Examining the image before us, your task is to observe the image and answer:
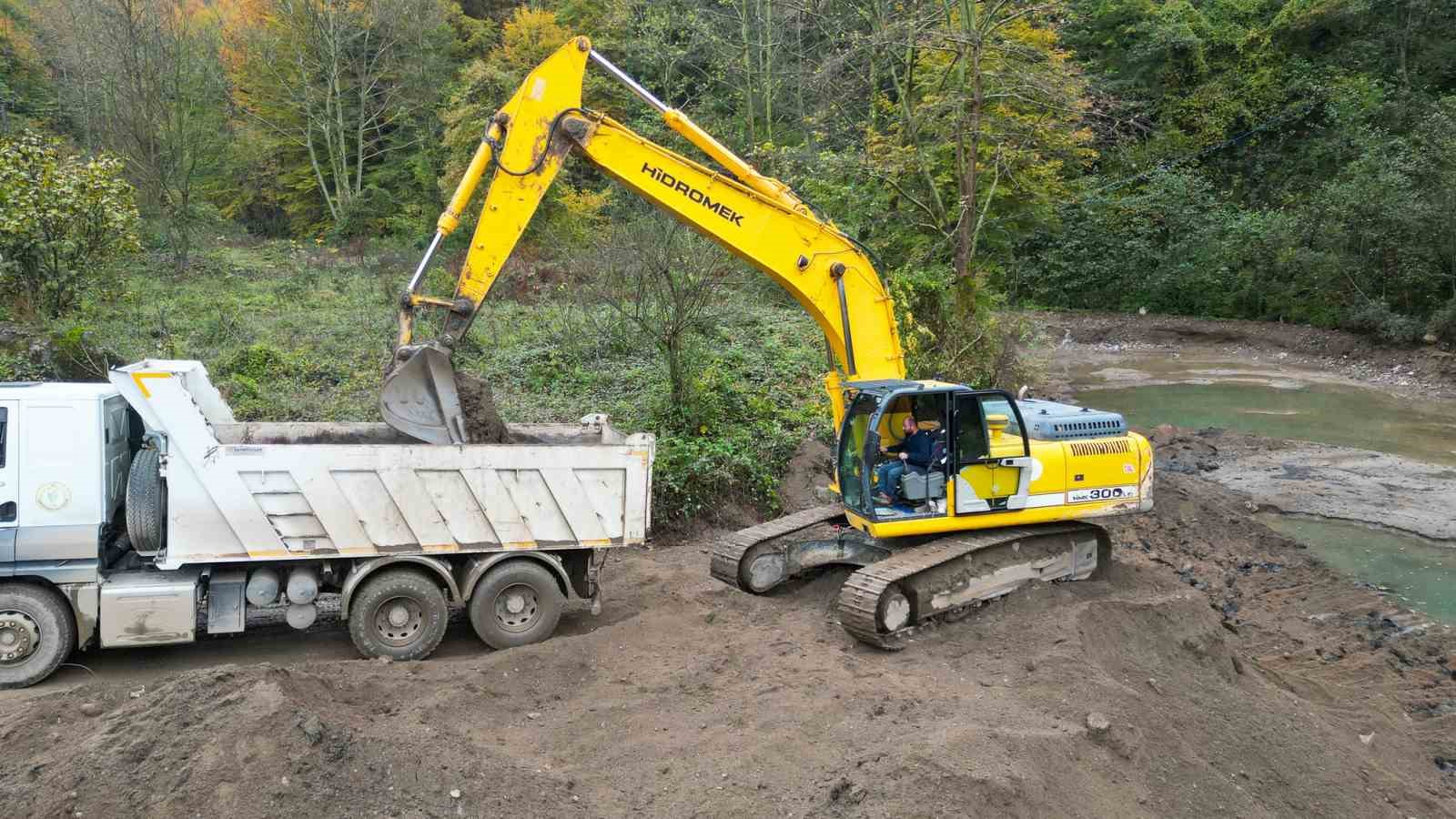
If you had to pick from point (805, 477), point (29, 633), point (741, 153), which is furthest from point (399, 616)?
point (741, 153)

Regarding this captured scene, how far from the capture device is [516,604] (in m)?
7.91

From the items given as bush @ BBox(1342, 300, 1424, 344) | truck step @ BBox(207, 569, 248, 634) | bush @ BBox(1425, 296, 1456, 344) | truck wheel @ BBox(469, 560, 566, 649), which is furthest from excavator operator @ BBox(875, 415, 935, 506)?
bush @ BBox(1342, 300, 1424, 344)

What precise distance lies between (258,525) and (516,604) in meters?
2.03

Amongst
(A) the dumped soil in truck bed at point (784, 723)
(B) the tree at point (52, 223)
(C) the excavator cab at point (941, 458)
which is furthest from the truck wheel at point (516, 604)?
(B) the tree at point (52, 223)

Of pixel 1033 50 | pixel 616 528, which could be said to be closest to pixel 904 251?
pixel 1033 50

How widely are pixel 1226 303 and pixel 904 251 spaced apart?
1539 centimetres

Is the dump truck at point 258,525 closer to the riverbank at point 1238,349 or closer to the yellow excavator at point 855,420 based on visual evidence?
the yellow excavator at point 855,420

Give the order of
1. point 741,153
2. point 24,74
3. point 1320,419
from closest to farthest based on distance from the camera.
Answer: point 1320,419 → point 741,153 → point 24,74

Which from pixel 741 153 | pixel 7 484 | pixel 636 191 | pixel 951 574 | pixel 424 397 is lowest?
pixel 951 574

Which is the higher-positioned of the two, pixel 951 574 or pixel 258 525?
pixel 258 525

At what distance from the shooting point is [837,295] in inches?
350

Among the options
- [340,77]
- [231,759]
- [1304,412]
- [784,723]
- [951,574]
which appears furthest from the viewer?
[340,77]

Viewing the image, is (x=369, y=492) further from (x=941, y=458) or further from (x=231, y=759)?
(x=941, y=458)

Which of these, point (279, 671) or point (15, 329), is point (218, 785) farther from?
point (15, 329)
